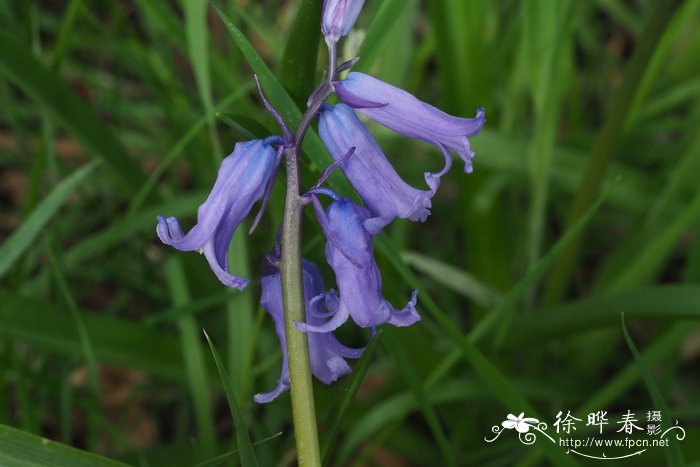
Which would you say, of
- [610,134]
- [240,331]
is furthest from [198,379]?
[610,134]

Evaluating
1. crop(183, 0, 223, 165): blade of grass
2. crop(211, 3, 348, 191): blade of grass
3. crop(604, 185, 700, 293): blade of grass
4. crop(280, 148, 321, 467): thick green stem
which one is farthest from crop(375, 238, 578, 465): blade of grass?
crop(604, 185, 700, 293): blade of grass

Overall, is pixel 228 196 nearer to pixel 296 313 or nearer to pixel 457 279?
pixel 296 313

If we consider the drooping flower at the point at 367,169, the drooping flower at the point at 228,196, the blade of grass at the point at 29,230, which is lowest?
the drooping flower at the point at 228,196

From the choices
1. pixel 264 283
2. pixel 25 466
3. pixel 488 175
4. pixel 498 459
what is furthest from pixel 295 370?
pixel 488 175

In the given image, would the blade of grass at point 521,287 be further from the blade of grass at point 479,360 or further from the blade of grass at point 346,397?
the blade of grass at point 346,397

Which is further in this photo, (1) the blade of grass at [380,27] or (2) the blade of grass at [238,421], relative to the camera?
(1) the blade of grass at [380,27]

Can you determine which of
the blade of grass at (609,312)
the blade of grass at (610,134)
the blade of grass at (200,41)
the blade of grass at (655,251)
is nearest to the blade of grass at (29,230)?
the blade of grass at (200,41)

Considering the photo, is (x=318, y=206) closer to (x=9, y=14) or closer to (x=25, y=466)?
(x=25, y=466)
